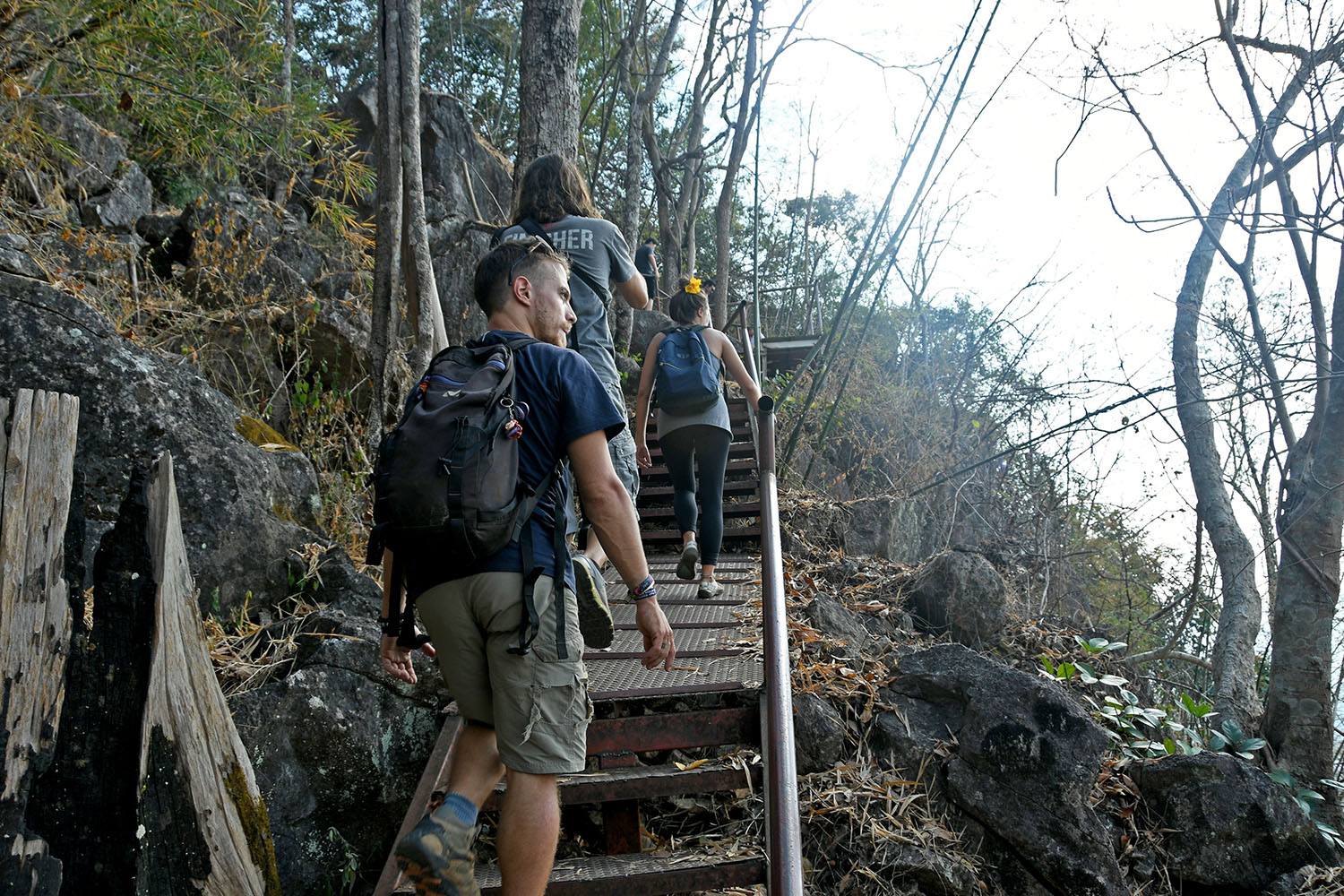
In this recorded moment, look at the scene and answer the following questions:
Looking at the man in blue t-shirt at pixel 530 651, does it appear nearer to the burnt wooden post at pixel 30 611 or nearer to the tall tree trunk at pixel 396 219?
the burnt wooden post at pixel 30 611

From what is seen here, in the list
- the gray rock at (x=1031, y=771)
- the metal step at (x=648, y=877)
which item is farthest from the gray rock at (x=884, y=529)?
the metal step at (x=648, y=877)

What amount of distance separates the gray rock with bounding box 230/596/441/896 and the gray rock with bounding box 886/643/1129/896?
204 cm

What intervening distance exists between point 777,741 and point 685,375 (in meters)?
2.39

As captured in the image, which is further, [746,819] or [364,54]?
[364,54]

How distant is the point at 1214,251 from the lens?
766 centimetres

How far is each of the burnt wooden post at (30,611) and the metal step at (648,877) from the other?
1.09 m

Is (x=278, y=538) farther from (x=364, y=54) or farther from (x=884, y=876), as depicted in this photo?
(x=364, y=54)

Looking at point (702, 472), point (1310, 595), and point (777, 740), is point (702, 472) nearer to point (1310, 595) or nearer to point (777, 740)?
point (777, 740)

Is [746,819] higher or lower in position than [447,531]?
lower

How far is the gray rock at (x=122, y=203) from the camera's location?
6047mm

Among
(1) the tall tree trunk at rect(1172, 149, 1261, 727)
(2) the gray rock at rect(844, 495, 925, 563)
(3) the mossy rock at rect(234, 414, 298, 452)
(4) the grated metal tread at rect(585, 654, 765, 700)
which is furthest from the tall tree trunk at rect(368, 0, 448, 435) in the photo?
(1) the tall tree trunk at rect(1172, 149, 1261, 727)

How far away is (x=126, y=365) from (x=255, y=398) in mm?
1994

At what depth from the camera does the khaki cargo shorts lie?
1.88 m

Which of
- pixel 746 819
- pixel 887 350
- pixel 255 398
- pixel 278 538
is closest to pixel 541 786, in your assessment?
pixel 746 819
